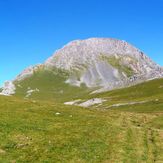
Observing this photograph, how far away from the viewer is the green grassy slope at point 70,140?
3244cm

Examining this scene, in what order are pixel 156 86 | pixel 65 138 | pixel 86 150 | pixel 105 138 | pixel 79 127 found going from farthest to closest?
pixel 156 86 < pixel 79 127 < pixel 105 138 < pixel 65 138 < pixel 86 150

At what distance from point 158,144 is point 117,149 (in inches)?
289

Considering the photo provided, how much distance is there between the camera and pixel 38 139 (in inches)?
1476

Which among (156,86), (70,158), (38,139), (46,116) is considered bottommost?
(70,158)

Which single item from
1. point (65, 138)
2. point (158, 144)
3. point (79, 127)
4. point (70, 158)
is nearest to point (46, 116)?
point (79, 127)

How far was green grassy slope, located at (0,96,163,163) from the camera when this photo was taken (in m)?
32.4

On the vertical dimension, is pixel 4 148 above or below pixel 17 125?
below

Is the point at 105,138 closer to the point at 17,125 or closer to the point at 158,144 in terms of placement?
the point at 158,144

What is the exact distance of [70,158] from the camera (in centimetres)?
3186

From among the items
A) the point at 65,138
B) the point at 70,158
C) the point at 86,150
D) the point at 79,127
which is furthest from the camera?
Result: the point at 79,127

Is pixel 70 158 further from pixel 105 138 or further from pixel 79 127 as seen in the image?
pixel 79 127

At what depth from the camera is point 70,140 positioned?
129 feet

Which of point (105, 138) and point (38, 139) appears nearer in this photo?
point (38, 139)

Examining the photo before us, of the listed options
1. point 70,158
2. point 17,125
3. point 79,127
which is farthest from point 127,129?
point 70,158
